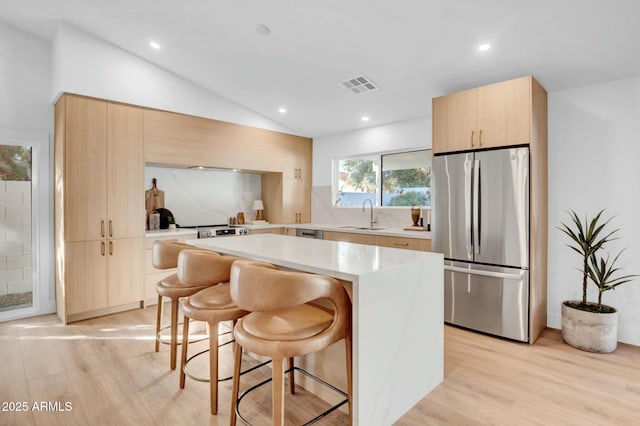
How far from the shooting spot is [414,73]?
3.32 meters

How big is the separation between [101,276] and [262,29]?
9.91ft

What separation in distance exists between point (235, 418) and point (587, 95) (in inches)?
152

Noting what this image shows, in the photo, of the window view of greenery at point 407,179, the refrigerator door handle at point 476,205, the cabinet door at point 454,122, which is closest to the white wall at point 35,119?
the window view of greenery at point 407,179

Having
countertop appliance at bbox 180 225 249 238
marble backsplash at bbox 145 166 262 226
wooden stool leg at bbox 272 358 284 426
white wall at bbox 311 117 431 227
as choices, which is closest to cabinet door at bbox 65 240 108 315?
countertop appliance at bbox 180 225 249 238

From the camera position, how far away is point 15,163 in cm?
365

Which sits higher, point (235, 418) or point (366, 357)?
point (366, 357)

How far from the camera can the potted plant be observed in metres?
2.72

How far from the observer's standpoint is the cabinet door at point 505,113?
9.45ft

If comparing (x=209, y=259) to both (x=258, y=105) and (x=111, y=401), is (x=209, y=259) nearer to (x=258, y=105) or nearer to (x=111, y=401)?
(x=111, y=401)

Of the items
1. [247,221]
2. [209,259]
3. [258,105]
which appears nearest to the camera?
[209,259]

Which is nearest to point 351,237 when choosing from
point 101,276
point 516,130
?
point 516,130

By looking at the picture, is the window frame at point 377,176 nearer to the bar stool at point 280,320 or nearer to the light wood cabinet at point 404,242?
the light wood cabinet at point 404,242

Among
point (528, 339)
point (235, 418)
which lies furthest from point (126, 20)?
point (528, 339)

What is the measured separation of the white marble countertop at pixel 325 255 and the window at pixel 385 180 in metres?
2.35
